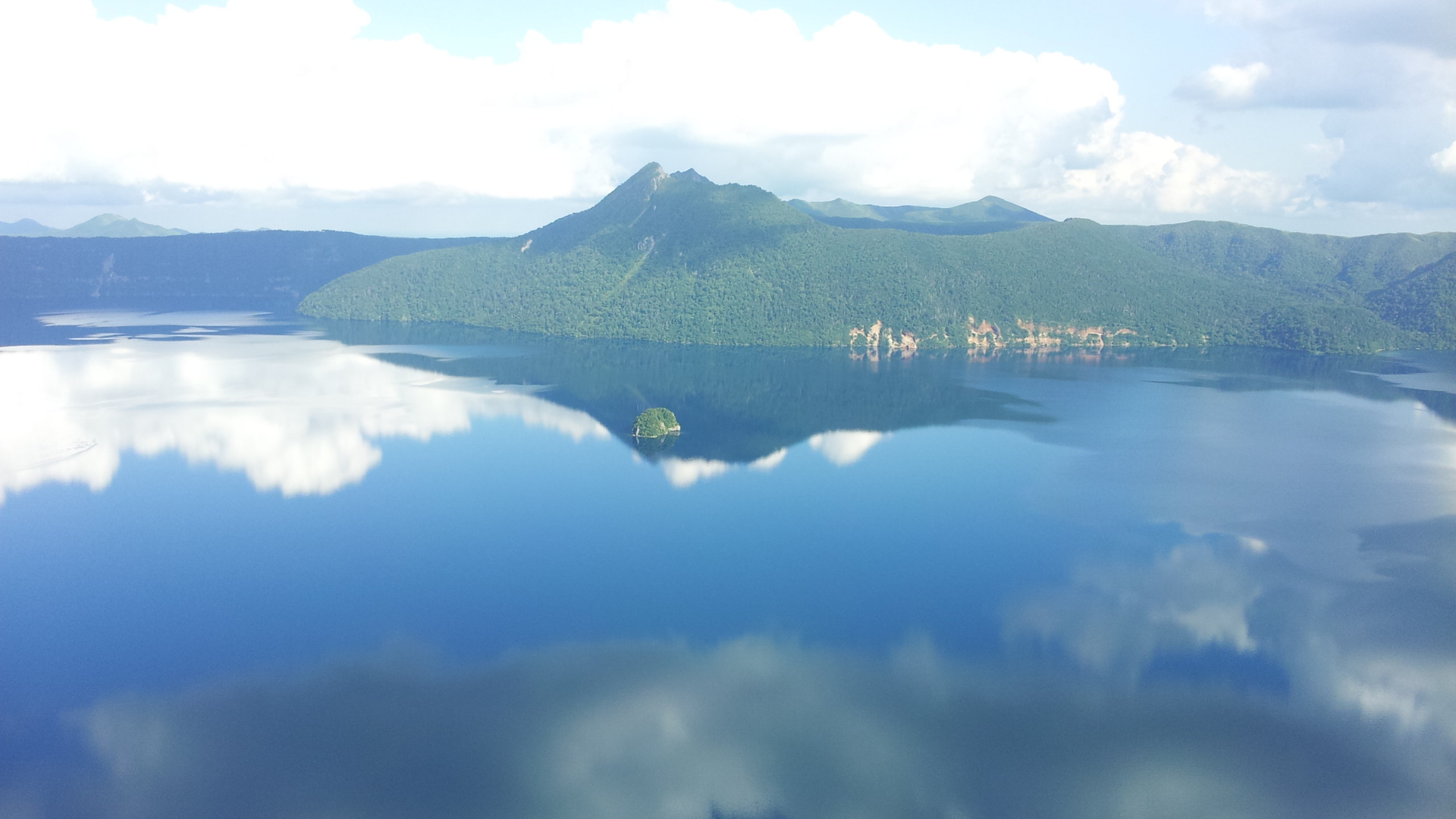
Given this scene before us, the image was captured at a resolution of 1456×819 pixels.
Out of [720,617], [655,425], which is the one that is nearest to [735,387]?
[655,425]

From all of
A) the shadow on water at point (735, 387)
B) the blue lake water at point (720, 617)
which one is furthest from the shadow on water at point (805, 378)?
the blue lake water at point (720, 617)

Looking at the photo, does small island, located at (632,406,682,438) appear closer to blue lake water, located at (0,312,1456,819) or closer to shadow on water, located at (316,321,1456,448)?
shadow on water, located at (316,321,1456,448)

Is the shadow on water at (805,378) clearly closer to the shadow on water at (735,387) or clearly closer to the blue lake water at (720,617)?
the shadow on water at (735,387)

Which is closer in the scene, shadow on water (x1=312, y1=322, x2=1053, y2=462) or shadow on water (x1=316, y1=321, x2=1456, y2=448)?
shadow on water (x1=312, y1=322, x2=1053, y2=462)

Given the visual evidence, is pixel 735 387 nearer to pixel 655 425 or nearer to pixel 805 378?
pixel 805 378

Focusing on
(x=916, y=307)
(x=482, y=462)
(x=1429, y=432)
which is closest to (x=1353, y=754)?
(x=482, y=462)

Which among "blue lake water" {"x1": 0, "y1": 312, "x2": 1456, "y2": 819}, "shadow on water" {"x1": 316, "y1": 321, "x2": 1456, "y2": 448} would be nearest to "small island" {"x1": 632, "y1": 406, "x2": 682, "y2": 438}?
"shadow on water" {"x1": 316, "y1": 321, "x2": 1456, "y2": 448}
